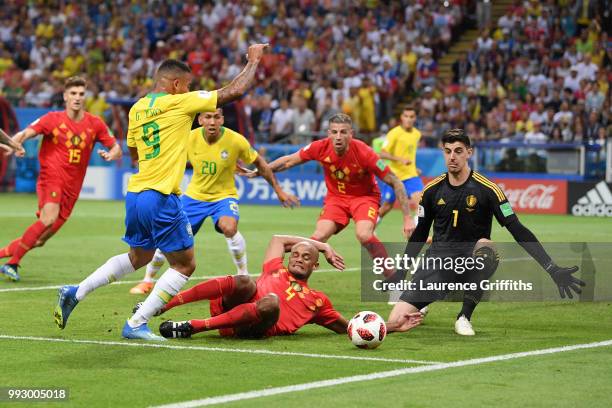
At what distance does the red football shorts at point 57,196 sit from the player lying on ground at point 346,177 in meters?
2.96

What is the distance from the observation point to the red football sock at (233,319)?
955 centimetres

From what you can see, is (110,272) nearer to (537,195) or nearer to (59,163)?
(59,163)

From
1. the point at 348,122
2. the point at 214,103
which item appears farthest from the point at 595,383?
the point at 348,122

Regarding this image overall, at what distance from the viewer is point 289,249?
34.5 ft

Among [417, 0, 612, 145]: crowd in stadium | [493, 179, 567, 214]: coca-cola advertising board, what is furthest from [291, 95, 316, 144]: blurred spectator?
[493, 179, 567, 214]: coca-cola advertising board

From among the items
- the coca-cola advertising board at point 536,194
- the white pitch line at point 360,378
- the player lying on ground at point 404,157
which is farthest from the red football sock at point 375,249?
the coca-cola advertising board at point 536,194

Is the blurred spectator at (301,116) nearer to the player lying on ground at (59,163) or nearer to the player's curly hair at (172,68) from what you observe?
the player lying on ground at (59,163)

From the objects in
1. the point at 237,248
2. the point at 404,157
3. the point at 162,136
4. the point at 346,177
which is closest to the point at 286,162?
the point at 346,177

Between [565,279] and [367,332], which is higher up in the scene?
[565,279]

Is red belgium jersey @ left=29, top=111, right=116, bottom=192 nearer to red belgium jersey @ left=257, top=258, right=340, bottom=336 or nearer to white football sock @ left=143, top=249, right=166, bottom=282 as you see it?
white football sock @ left=143, top=249, right=166, bottom=282

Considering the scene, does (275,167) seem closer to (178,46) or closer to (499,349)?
(499,349)

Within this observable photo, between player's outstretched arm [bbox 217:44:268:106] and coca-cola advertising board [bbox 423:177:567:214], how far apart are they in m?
19.2

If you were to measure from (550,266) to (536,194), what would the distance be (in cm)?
1868

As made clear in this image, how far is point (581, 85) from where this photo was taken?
29.4m
